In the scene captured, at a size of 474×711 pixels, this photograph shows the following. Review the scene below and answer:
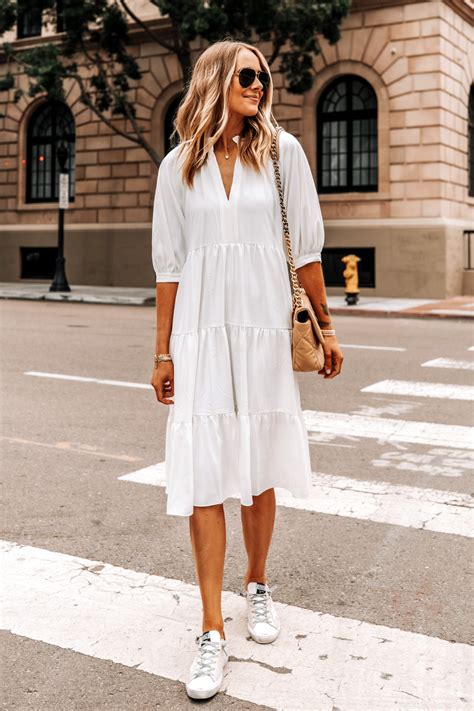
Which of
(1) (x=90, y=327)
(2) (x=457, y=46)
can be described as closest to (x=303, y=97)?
(2) (x=457, y=46)

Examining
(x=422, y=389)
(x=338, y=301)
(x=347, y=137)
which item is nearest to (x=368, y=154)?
(x=347, y=137)

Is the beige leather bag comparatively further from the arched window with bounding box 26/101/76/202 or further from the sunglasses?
the arched window with bounding box 26/101/76/202

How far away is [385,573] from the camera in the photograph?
4168 mm

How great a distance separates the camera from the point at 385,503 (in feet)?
17.4

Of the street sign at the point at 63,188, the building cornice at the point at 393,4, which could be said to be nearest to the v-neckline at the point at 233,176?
the street sign at the point at 63,188

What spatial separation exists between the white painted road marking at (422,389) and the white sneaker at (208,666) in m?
6.11

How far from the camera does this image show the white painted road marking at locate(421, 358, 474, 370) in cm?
1092

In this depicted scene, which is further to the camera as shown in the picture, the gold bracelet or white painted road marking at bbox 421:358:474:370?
white painted road marking at bbox 421:358:474:370

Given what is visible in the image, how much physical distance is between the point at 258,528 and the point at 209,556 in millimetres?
303

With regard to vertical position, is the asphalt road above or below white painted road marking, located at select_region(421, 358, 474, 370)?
below

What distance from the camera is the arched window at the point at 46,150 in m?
28.2

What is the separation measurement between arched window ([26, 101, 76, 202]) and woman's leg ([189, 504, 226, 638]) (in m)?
25.8

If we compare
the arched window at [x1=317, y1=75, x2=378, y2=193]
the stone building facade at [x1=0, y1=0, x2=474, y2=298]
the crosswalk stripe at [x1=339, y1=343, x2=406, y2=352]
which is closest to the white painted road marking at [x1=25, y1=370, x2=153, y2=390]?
the crosswalk stripe at [x1=339, y1=343, x2=406, y2=352]

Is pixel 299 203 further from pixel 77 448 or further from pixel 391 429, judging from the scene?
pixel 391 429
